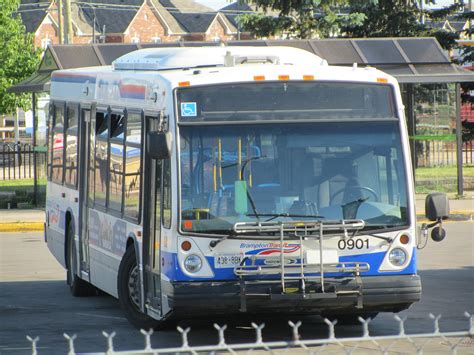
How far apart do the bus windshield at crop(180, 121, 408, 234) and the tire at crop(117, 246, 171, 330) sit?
1585 mm

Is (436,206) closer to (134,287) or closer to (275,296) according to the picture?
(275,296)

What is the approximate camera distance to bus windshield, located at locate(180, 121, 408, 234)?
10.2 meters

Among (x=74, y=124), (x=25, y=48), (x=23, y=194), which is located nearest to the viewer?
(x=74, y=124)

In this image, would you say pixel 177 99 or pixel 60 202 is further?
pixel 60 202

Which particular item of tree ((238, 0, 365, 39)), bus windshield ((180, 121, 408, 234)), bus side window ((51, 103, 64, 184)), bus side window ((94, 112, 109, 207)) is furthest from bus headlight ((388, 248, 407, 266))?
tree ((238, 0, 365, 39))

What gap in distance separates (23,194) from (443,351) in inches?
772

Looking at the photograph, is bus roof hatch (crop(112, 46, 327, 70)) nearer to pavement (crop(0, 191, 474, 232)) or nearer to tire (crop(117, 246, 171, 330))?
tire (crop(117, 246, 171, 330))

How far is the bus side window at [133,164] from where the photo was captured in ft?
37.3

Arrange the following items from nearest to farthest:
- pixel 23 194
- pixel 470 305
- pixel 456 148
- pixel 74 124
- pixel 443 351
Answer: pixel 443 351
pixel 470 305
pixel 74 124
pixel 456 148
pixel 23 194

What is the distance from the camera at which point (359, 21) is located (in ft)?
118

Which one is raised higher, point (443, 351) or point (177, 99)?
point (177, 99)

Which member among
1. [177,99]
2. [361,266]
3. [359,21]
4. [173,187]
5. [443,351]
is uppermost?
[359,21]

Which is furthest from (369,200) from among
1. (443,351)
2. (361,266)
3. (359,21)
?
(359,21)

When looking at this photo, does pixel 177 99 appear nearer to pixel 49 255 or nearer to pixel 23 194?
pixel 49 255
